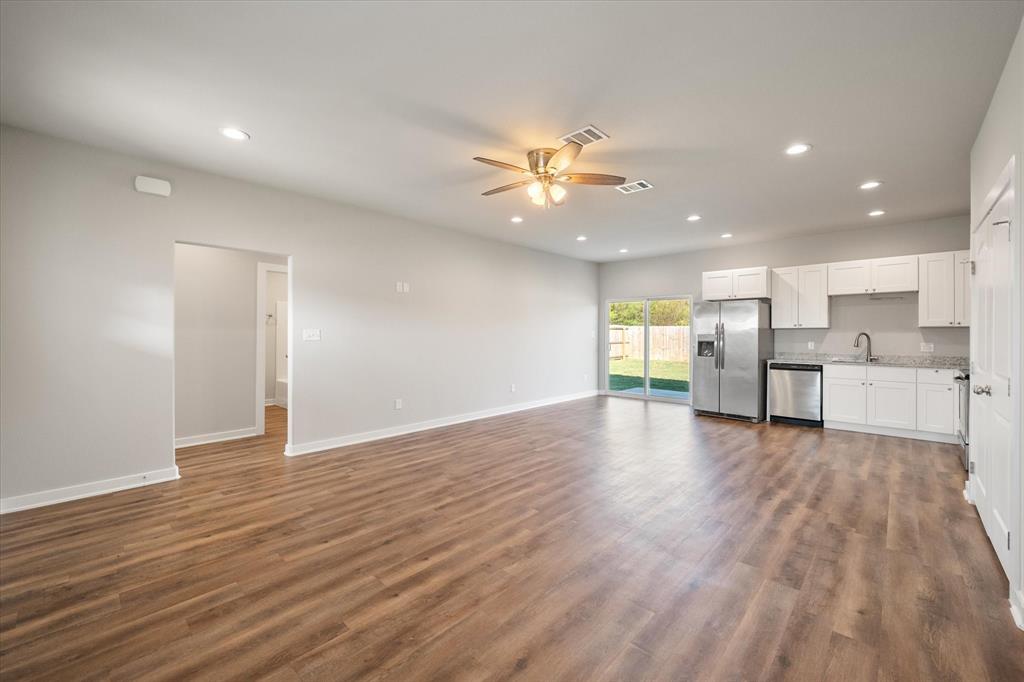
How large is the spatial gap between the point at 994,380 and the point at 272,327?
874 centimetres

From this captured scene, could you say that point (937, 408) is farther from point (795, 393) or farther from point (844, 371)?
point (795, 393)

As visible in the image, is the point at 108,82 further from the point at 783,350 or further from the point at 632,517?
the point at 783,350

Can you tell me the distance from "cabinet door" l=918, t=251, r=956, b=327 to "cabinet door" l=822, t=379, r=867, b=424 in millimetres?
1108

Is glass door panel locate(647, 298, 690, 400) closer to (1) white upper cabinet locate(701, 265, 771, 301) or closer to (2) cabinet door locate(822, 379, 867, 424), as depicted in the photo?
(1) white upper cabinet locate(701, 265, 771, 301)

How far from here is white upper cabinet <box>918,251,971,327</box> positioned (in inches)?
204

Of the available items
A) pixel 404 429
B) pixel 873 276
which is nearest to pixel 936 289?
pixel 873 276

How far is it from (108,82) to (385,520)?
10.7 feet

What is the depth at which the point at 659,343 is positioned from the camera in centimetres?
866

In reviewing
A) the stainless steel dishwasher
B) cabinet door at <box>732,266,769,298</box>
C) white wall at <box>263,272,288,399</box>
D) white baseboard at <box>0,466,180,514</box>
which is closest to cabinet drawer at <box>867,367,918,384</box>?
the stainless steel dishwasher

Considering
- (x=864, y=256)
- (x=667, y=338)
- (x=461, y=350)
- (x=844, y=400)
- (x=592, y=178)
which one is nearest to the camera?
(x=592, y=178)

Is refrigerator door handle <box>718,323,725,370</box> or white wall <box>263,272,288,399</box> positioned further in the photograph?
white wall <box>263,272,288,399</box>

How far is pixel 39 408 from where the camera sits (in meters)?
3.29

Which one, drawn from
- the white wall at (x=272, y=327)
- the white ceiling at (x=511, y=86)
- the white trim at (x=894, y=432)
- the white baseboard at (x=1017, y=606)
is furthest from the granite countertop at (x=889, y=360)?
the white wall at (x=272, y=327)

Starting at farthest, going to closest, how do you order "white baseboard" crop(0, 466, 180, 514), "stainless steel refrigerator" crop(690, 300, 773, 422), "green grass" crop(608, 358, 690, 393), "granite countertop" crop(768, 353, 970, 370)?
1. "green grass" crop(608, 358, 690, 393)
2. "stainless steel refrigerator" crop(690, 300, 773, 422)
3. "granite countertop" crop(768, 353, 970, 370)
4. "white baseboard" crop(0, 466, 180, 514)
